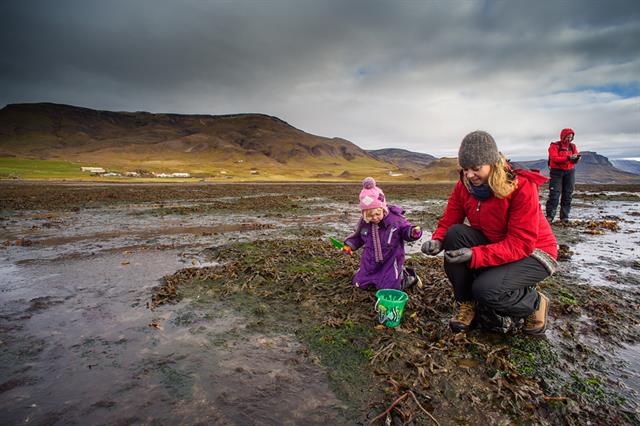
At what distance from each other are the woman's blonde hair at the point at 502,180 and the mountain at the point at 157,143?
4030 inches

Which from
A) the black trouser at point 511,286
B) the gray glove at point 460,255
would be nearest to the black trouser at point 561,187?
the black trouser at point 511,286

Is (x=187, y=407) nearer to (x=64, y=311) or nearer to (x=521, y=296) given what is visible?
(x=64, y=311)

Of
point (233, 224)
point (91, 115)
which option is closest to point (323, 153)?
point (91, 115)

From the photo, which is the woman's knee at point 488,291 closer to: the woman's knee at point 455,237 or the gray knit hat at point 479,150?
the woman's knee at point 455,237

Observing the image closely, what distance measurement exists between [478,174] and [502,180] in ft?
0.77

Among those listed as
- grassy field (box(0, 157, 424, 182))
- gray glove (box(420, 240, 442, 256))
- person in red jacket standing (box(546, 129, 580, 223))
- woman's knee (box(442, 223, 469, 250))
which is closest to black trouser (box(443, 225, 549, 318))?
woman's knee (box(442, 223, 469, 250))

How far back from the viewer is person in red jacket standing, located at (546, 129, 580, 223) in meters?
9.90

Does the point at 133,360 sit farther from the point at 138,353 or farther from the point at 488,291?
the point at 488,291

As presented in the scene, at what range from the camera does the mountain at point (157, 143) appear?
4759 inches

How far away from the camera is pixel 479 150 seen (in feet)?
10.9

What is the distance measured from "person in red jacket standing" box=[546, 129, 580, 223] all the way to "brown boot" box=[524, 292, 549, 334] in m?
8.28

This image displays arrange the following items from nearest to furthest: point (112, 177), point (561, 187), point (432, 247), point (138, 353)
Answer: point (138, 353) < point (432, 247) < point (561, 187) < point (112, 177)

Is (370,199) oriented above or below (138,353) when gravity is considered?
above

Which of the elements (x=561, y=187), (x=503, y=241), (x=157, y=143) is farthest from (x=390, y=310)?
(x=157, y=143)
